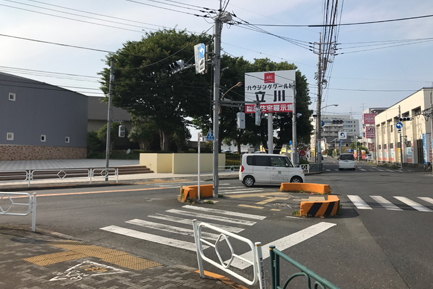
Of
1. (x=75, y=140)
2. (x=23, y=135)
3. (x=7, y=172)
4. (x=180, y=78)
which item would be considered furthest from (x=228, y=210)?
(x=75, y=140)

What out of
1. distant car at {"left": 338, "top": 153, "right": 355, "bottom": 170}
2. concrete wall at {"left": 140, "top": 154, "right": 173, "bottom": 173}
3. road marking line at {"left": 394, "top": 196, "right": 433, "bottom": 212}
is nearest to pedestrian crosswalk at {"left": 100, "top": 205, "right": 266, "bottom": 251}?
road marking line at {"left": 394, "top": 196, "right": 433, "bottom": 212}

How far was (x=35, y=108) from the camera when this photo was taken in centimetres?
3291

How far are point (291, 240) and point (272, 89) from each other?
24502mm

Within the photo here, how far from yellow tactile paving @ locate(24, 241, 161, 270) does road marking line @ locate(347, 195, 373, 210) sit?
8408 millimetres

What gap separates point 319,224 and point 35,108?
33.8m

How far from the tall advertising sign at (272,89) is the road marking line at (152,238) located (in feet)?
76.4

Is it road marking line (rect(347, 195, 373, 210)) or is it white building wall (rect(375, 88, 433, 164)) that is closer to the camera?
road marking line (rect(347, 195, 373, 210))

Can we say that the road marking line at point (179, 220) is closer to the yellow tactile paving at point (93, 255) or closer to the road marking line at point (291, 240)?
the road marking line at point (291, 240)

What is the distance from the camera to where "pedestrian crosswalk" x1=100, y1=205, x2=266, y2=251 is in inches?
278

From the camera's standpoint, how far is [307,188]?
14898 mm

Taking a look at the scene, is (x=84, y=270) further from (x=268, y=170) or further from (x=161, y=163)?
(x=161, y=163)

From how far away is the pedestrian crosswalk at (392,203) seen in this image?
1064 centimetres

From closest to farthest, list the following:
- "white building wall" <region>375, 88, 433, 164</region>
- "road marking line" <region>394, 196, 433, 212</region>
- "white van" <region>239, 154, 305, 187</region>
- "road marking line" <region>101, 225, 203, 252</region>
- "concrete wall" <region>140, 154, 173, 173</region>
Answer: "road marking line" <region>101, 225, 203, 252</region> → "road marking line" <region>394, 196, 433, 212</region> → "white van" <region>239, 154, 305, 187</region> → "concrete wall" <region>140, 154, 173, 173</region> → "white building wall" <region>375, 88, 433, 164</region>

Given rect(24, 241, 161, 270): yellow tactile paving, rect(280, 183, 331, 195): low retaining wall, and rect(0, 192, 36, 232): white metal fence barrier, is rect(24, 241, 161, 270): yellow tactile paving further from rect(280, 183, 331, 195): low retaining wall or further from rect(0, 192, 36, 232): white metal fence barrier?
rect(280, 183, 331, 195): low retaining wall
